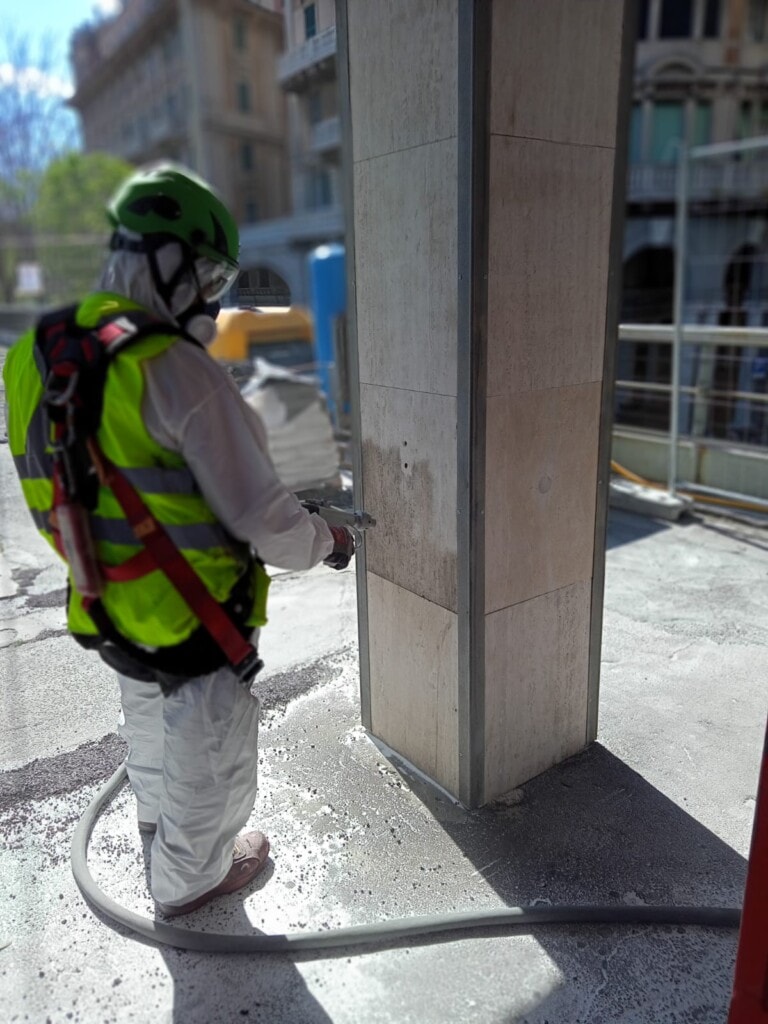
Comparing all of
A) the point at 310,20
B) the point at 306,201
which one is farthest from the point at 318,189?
the point at 310,20

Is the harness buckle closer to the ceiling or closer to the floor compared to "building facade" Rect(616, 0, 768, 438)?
closer to the floor

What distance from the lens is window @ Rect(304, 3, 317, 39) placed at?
2666 millimetres

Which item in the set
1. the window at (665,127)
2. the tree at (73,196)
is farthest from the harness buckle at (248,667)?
the window at (665,127)

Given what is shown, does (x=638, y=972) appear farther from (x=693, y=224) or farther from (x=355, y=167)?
(x=693, y=224)

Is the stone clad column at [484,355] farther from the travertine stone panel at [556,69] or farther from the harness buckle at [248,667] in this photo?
the harness buckle at [248,667]

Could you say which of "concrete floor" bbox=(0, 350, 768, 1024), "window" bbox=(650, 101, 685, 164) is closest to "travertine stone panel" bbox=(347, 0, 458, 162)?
"concrete floor" bbox=(0, 350, 768, 1024)

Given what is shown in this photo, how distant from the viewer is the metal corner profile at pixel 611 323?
242 cm

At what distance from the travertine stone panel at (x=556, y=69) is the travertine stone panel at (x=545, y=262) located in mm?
55

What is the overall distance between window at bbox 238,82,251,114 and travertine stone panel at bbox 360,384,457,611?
3877 cm

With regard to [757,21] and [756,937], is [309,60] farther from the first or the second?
[757,21]

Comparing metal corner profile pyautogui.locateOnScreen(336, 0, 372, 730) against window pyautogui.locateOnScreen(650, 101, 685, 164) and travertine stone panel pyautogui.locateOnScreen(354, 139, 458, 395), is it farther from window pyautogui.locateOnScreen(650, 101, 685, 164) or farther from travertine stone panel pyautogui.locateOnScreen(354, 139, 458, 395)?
window pyautogui.locateOnScreen(650, 101, 685, 164)

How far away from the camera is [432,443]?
2.49m

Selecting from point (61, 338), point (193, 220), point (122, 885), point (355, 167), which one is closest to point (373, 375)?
point (355, 167)

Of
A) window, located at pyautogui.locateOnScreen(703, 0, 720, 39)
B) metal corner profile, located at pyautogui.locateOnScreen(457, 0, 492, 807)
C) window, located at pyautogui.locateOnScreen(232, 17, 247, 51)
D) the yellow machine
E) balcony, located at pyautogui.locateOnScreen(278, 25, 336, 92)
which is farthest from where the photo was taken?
window, located at pyautogui.locateOnScreen(232, 17, 247, 51)
